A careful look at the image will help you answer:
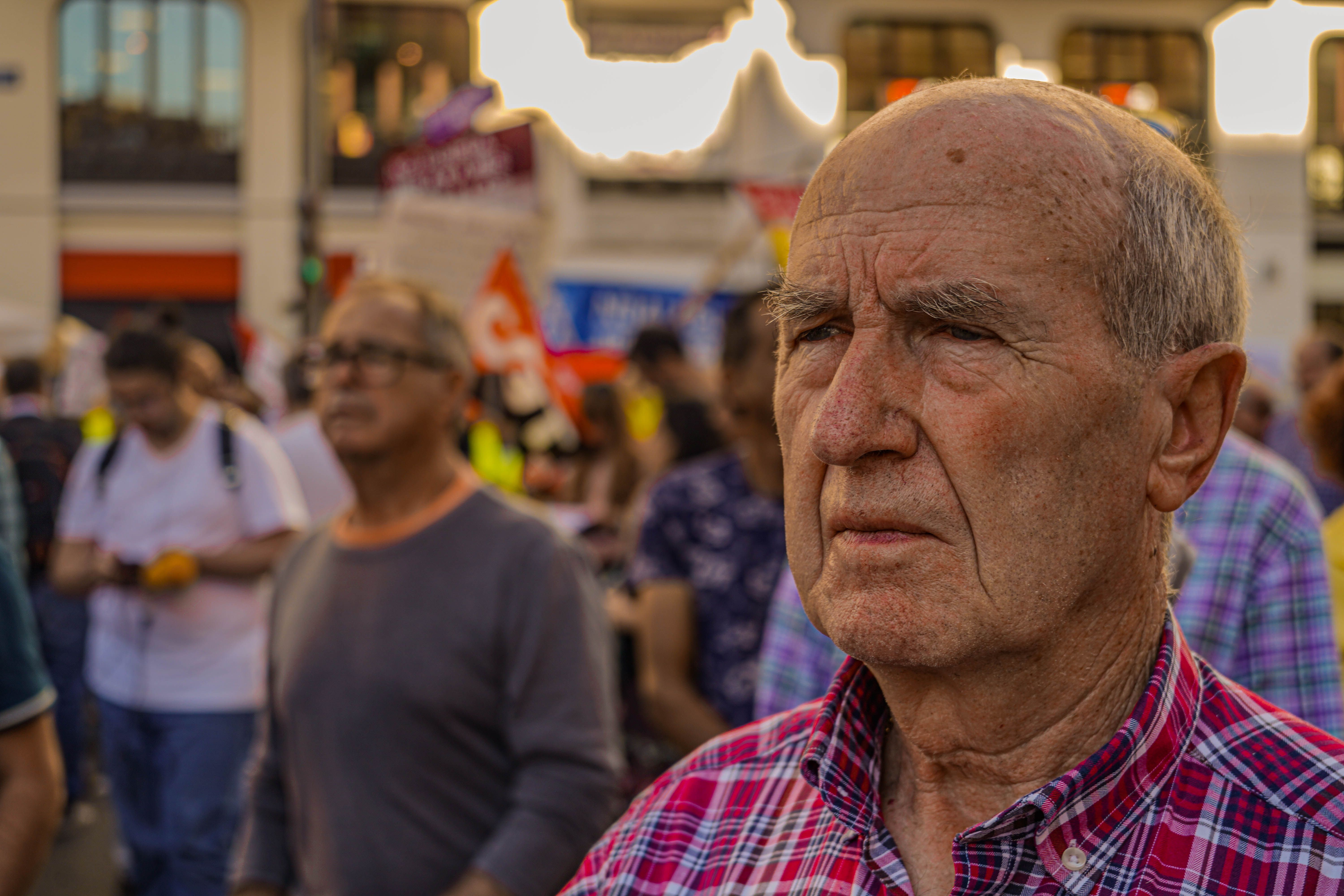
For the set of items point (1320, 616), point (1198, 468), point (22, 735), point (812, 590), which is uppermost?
point (1198, 468)

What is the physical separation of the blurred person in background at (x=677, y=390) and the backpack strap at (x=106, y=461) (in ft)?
7.27

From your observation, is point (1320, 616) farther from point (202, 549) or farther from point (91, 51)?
point (91, 51)

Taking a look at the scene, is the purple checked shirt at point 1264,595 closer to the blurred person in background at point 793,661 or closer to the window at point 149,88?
the blurred person in background at point 793,661

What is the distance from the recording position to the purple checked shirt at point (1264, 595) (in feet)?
7.14

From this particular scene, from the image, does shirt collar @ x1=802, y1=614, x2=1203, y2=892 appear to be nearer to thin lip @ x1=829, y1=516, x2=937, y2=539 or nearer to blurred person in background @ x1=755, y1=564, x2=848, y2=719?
thin lip @ x1=829, y1=516, x2=937, y2=539

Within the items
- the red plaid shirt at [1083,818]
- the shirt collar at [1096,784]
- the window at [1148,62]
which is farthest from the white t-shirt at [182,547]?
the window at [1148,62]

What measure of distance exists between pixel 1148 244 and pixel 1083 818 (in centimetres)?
53

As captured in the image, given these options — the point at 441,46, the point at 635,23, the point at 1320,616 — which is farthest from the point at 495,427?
the point at 441,46

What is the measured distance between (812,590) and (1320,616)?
4.10 feet

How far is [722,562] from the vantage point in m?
3.65

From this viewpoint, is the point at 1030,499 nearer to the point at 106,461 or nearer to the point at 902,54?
the point at 106,461

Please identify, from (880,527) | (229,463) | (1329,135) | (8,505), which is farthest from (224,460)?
(1329,135)

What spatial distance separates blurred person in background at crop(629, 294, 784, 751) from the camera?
11.8 feet

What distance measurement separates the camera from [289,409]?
24.4 ft
